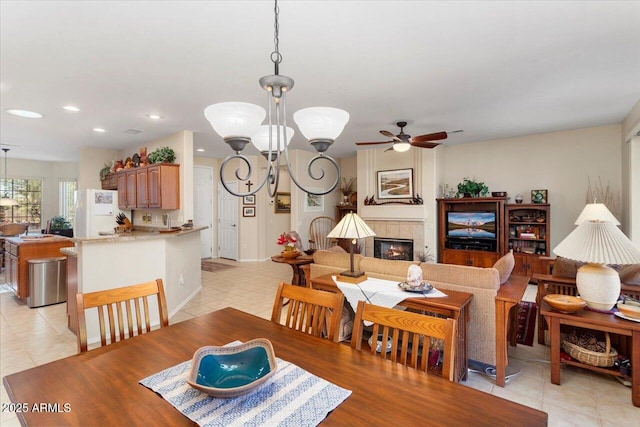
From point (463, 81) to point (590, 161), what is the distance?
3.69 meters

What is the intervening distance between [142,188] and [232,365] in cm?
480

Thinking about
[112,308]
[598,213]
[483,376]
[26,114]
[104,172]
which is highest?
[26,114]

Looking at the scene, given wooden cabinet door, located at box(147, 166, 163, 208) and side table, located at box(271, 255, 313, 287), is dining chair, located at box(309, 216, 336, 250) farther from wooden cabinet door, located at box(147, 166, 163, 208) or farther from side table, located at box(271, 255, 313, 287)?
wooden cabinet door, located at box(147, 166, 163, 208)

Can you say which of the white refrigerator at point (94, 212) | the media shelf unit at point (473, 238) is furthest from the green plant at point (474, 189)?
the white refrigerator at point (94, 212)

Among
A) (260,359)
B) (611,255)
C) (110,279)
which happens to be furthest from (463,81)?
(110,279)

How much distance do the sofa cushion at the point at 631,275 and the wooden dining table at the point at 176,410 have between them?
273 cm

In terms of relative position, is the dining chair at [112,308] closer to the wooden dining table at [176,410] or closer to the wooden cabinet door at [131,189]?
the wooden dining table at [176,410]

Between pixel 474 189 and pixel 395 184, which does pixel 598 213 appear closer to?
pixel 474 189

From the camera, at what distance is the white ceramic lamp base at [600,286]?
2.34m

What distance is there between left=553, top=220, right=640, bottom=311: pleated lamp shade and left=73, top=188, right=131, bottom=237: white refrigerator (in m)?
6.28

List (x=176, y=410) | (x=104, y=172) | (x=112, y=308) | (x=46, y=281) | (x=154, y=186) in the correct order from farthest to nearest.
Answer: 1. (x=104, y=172)
2. (x=154, y=186)
3. (x=46, y=281)
4. (x=112, y=308)
5. (x=176, y=410)

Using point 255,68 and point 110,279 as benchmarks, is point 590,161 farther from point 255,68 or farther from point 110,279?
point 110,279

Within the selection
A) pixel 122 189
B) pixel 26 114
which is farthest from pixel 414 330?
pixel 122 189

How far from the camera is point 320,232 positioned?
24.4ft
